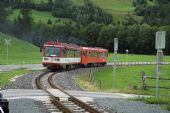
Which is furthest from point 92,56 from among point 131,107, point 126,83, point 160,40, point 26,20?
point 26,20

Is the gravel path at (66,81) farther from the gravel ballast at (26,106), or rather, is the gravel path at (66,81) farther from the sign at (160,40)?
the gravel ballast at (26,106)

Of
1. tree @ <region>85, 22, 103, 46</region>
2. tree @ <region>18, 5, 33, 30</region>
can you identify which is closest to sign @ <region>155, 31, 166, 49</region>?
tree @ <region>85, 22, 103, 46</region>

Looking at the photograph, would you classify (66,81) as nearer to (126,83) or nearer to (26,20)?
(126,83)

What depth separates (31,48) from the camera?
133375 millimetres

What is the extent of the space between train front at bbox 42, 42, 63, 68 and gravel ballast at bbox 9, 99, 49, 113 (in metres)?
31.4

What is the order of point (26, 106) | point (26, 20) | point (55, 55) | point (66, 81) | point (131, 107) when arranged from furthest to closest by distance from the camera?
point (26, 20) < point (55, 55) < point (66, 81) < point (131, 107) < point (26, 106)

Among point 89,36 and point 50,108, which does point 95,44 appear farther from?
point 50,108

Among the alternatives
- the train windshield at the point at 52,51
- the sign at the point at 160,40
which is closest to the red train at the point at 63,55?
the train windshield at the point at 52,51

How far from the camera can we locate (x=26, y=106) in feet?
65.4

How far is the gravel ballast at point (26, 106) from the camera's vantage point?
18461 mm

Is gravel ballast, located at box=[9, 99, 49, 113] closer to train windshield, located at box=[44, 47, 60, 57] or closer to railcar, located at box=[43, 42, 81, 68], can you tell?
railcar, located at box=[43, 42, 81, 68]

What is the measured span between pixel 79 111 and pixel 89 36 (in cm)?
14918

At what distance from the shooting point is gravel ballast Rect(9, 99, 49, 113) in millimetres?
18461

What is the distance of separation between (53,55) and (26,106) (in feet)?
113
